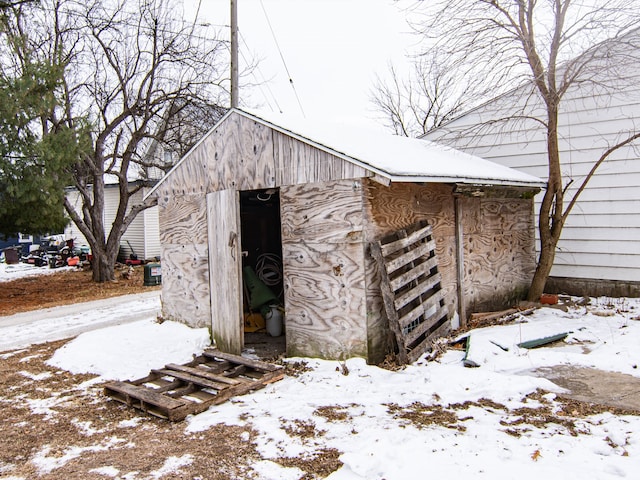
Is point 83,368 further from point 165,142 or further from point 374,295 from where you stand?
point 165,142

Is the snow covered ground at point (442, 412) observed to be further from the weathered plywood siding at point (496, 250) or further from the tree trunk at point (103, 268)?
the tree trunk at point (103, 268)

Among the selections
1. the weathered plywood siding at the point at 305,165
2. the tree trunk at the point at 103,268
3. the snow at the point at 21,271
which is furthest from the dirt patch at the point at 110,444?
the snow at the point at 21,271

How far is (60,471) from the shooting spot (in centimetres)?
345

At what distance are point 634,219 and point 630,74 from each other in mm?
2508

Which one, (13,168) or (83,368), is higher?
(13,168)

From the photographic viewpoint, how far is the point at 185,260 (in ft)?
24.1

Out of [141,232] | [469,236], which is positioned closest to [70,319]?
[469,236]

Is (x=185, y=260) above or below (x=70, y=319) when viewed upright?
above

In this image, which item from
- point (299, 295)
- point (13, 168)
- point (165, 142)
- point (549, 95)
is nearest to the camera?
point (299, 295)

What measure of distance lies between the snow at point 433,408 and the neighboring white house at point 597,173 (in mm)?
1974

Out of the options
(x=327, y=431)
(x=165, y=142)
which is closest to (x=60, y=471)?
(x=327, y=431)

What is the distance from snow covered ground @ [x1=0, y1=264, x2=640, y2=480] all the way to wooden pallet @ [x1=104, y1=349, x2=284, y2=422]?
109 mm

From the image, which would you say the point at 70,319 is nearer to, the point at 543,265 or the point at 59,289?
the point at 59,289

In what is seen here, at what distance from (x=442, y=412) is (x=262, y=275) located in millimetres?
4926
